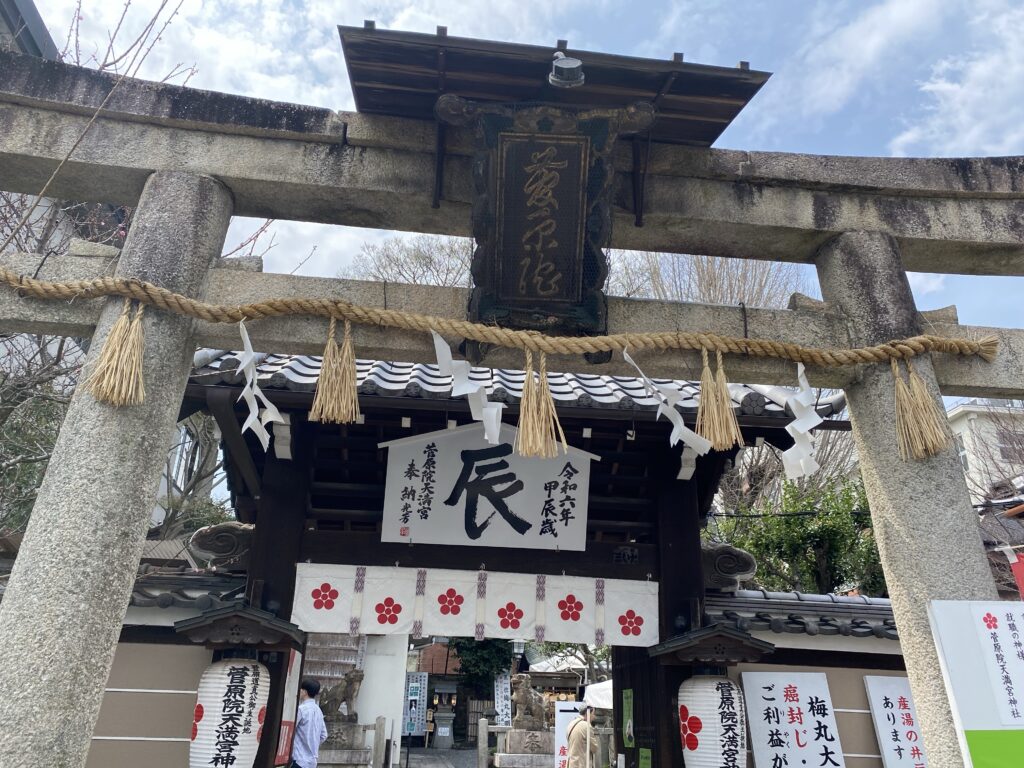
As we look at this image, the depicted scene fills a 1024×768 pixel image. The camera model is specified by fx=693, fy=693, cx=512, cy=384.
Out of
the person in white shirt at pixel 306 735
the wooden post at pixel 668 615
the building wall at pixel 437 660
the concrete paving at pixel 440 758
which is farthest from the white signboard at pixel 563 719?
the building wall at pixel 437 660

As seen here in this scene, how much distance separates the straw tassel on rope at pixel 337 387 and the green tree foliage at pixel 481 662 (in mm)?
24535

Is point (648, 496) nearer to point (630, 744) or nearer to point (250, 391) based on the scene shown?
point (630, 744)

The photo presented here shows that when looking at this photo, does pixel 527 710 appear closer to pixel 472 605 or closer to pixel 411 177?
pixel 472 605

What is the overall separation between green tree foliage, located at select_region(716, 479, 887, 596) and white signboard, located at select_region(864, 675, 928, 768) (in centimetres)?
495

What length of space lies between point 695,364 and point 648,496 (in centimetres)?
322

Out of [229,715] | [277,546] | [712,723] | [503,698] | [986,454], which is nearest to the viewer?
[229,715]

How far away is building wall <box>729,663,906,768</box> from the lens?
599cm

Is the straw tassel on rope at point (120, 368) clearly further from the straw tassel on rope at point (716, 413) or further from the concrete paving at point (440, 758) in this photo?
the concrete paving at point (440, 758)

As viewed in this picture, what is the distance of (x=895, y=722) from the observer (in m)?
6.04

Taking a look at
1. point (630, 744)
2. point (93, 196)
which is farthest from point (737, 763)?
point (93, 196)

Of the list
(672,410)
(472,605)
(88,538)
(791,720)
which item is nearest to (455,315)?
(672,410)

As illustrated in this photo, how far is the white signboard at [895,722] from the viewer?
5.93 m

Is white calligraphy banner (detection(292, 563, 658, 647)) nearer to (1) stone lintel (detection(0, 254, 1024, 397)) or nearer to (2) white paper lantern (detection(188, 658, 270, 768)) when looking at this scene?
(2) white paper lantern (detection(188, 658, 270, 768))

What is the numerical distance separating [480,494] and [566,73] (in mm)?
3775
